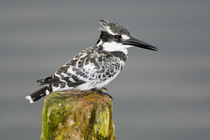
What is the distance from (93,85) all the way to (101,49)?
45 cm

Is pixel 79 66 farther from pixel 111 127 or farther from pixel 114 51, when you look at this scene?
pixel 111 127

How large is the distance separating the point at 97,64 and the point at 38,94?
0.72 m

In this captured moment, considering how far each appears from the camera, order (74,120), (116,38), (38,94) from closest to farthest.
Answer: (74,120) < (38,94) < (116,38)

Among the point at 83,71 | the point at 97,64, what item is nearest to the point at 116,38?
the point at 97,64

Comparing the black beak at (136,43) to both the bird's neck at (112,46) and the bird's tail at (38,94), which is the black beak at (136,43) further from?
the bird's tail at (38,94)

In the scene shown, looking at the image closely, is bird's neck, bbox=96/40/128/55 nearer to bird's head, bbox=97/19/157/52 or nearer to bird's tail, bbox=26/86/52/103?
bird's head, bbox=97/19/157/52

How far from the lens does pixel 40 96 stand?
12.9 feet

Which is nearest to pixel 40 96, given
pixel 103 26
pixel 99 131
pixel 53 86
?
pixel 53 86

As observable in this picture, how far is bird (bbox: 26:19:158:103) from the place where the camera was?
3.94 metres

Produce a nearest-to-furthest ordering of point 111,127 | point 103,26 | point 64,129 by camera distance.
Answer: point 64,129 → point 111,127 → point 103,26

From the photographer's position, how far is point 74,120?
3.63 metres

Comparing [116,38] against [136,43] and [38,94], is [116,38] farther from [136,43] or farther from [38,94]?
[38,94]

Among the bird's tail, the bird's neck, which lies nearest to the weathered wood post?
the bird's tail

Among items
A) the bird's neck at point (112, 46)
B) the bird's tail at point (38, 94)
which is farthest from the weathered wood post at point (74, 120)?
the bird's neck at point (112, 46)
